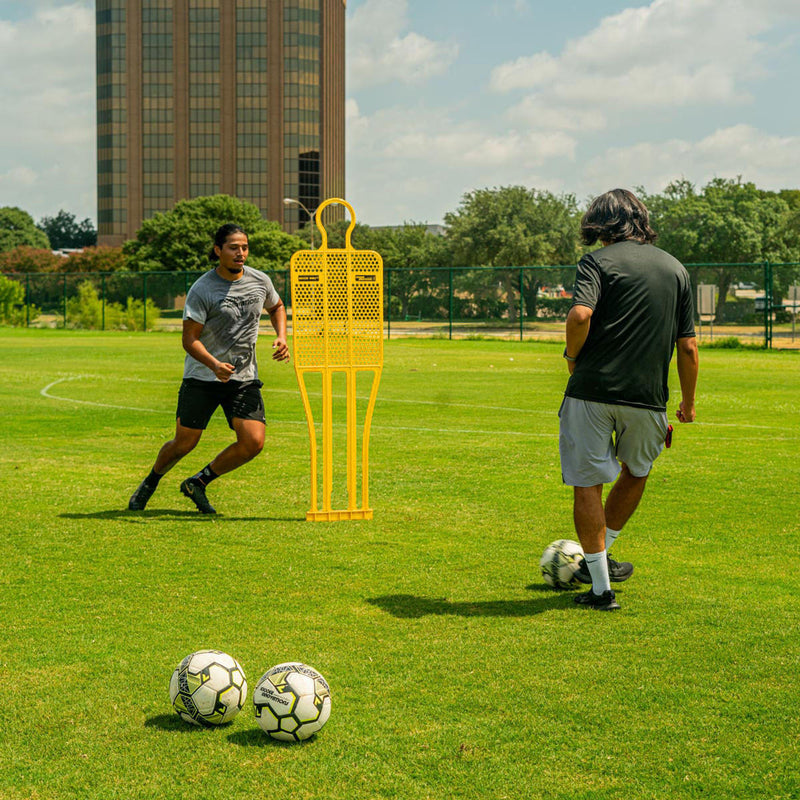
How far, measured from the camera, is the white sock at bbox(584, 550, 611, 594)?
5.90m

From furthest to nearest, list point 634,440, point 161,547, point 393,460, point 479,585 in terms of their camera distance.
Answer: point 393,460 < point 161,547 < point 479,585 < point 634,440

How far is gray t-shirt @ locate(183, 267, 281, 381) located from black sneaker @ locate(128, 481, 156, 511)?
1.08 metres

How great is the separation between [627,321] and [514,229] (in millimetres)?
70585

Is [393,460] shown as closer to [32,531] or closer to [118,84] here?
[32,531]

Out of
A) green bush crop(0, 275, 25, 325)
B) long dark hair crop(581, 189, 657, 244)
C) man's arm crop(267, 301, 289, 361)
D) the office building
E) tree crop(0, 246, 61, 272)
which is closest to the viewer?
long dark hair crop(581, 189, 657, 244)

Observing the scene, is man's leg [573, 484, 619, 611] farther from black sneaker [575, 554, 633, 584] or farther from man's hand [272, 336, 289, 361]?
man's hand [272, 336, 289, 361]

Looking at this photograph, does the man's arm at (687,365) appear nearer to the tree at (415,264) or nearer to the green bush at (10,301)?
the tree at (415,264)

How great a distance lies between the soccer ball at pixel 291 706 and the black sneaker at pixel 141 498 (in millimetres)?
4721

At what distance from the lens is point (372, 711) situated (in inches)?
175

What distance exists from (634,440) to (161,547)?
336cm

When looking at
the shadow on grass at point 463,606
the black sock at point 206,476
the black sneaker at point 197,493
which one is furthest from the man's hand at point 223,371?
the shadow on grass at point 463,606

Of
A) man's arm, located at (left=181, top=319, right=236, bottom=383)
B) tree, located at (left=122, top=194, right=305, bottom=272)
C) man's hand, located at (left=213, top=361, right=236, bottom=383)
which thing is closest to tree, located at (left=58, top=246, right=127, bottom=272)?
tree, located at (left=122, top=194, right=305, bottom=272)

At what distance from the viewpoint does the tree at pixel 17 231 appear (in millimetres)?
160375

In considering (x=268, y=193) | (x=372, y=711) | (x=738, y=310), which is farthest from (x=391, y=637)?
(x=268, y=193)
